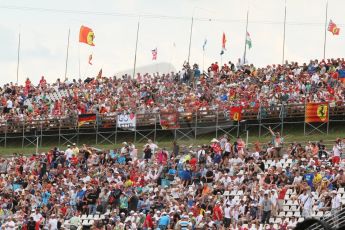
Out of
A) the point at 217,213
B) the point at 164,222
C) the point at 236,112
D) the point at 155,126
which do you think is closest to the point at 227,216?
the point at 217,213

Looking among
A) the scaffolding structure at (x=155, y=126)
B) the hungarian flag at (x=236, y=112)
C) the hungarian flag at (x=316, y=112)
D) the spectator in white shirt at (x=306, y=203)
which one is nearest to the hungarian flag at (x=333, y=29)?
the scaffolding structure at (x=155, y=126)

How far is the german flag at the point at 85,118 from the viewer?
56031 millimetres

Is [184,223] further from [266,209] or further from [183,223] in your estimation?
[266,209]

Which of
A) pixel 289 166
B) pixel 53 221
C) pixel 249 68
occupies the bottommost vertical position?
pixel 53 221

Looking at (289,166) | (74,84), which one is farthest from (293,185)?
(74,84)

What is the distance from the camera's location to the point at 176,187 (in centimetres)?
4206

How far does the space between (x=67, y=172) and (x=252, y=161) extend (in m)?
9.95

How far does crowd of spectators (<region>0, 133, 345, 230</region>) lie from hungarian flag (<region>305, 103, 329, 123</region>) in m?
2.29

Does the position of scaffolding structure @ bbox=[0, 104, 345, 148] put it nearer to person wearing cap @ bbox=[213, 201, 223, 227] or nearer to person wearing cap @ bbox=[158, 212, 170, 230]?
person wearing cap @ bbox=[213, 201, 223, 227]

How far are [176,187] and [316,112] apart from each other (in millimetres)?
8893

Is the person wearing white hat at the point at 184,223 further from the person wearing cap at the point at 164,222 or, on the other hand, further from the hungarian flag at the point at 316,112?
the hungarian flag at the point at 316,112

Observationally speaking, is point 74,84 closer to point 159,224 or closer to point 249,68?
point 249,68

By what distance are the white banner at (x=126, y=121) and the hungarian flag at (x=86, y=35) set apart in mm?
12276

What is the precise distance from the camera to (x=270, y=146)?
1742 inches
